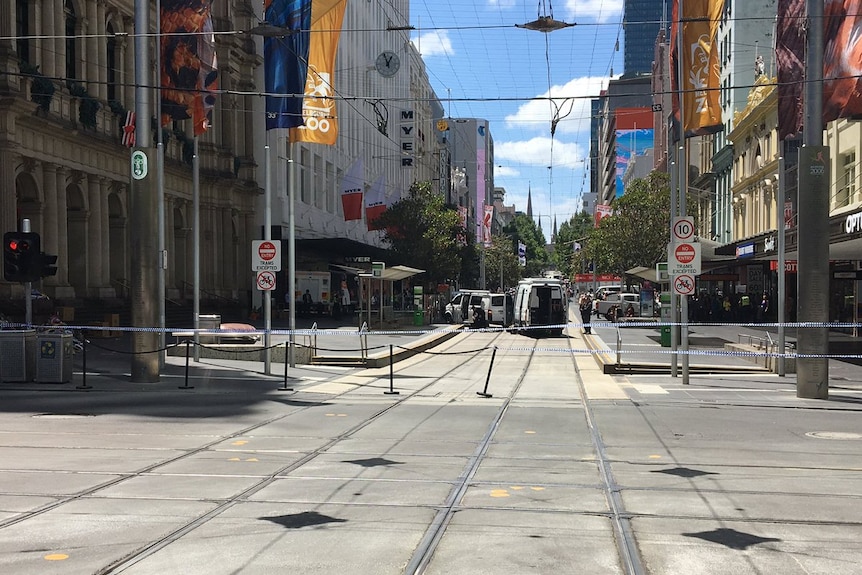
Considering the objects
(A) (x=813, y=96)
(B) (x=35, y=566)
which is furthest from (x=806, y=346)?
(B) (x=35, y=566)

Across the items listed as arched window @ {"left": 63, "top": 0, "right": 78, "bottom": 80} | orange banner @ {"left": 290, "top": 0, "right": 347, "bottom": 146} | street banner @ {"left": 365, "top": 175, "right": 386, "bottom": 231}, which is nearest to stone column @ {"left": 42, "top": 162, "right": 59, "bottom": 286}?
arched window @ {"left": 63, "top": 0, "right": 78, "bottom": 80}

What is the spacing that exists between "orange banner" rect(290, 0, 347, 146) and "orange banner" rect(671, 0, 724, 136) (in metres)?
9.20

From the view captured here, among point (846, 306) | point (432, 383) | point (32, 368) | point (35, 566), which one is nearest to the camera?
point (35, 566)

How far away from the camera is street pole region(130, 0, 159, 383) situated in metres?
19.7

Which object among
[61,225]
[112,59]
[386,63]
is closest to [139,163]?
[61,225]

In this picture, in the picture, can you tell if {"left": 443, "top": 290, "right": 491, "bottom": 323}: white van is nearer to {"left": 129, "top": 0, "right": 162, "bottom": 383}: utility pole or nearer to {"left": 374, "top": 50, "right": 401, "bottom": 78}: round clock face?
{"left": 374, "top": 50, "right": 401, "bottom": 78}: round clock face

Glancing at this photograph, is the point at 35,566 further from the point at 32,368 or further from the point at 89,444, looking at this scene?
the point at 32,368

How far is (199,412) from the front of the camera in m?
15.5

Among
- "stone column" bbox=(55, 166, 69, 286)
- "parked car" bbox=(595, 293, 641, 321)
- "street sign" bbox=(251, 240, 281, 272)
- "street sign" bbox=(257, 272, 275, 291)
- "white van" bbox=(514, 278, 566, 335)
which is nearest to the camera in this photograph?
"street sign" bbox=(257, 272, 275, 291)

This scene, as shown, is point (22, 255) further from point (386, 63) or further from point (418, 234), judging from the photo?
point (386, 63)

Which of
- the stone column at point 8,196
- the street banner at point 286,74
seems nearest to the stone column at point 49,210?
the stone column at point 8,196

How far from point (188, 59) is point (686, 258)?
14.3 metres

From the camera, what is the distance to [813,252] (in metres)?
17.6

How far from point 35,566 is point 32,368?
15.0 m
